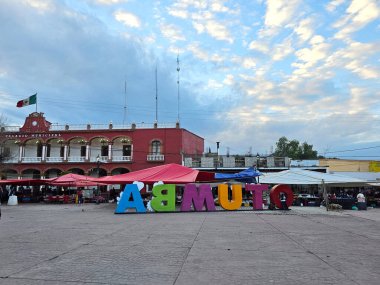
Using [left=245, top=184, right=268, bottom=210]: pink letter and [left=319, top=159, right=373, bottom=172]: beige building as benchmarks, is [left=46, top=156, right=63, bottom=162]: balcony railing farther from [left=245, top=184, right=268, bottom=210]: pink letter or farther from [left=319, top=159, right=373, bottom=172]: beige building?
[left=319, top=159, right=373, bottom=172]: beige building

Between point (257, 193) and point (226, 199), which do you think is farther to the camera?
point (257, 193)

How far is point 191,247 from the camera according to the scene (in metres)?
8.61

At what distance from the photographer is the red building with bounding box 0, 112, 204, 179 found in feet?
138

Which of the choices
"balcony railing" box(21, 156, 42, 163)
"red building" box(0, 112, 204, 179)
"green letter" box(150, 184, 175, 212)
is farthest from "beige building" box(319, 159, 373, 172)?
"balcony railing" box(21, 156, 42, 163)

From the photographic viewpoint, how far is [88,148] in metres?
43.8

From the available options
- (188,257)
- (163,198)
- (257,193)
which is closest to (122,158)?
(163,198)

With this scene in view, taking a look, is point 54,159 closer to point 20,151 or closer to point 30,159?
point 30,159

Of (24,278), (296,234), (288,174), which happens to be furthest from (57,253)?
(288,174)

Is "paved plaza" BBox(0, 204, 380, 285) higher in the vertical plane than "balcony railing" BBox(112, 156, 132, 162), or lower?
lower

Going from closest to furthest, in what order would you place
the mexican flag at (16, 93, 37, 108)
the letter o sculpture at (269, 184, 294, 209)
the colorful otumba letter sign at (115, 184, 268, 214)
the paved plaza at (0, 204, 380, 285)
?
the paved plaza at (0, 204, 380, 285) → the colorful otumba letter sign at (115, 184, 268, 214) → the letter o sculpture at (269, 184, 294, 209) → the mexican flag at (16, 93, 37, 108)

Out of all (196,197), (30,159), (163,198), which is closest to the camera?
(163,198)

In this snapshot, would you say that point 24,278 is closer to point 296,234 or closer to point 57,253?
point 57,253

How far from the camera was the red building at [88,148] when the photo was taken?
1660 inches

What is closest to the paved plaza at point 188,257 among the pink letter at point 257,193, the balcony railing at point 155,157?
the pink letter at point 257,193
